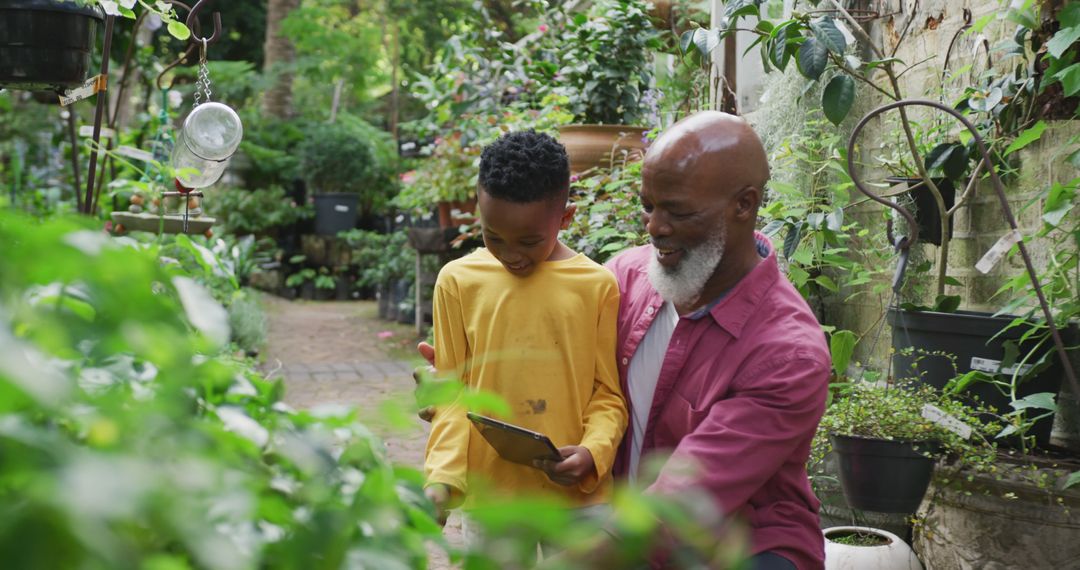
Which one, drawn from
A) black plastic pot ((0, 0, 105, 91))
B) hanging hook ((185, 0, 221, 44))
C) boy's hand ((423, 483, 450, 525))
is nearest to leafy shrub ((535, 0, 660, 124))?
hanging hook ((185, 0, 221, 44))

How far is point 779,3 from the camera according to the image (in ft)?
16.9

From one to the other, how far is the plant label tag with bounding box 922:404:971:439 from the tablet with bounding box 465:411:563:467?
1.53 metres

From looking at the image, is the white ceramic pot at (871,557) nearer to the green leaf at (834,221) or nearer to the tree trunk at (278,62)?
the green leaf at (834,221)

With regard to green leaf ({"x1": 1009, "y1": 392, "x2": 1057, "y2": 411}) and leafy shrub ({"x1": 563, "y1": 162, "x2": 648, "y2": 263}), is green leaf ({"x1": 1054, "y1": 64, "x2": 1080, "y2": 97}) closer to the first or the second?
green leaf ({"x1": 1009, "y1": 392, "x2": 1057, "y2": 411})

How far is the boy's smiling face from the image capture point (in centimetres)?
218

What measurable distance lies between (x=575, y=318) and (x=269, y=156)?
1268 cm

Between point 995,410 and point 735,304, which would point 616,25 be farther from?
point 735,304

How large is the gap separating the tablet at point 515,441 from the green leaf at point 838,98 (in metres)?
2.16

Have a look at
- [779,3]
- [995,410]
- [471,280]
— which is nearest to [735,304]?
[471,280]

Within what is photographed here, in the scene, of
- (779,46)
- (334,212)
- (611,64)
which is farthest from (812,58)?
(334,212)

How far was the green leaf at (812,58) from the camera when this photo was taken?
3.67m

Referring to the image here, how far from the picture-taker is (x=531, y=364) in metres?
2.21

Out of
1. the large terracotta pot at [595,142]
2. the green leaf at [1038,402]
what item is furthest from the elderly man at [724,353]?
the large terracotta pot at [595,142]

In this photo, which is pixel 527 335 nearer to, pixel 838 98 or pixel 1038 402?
pixel 1038 402
